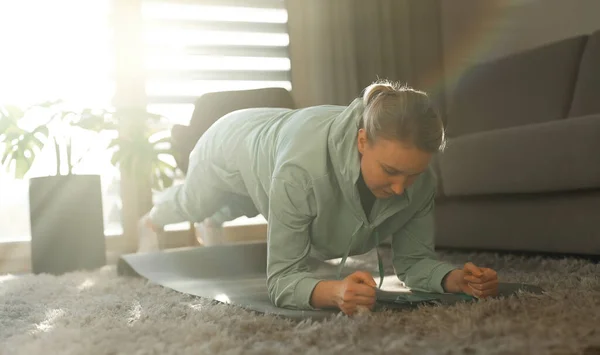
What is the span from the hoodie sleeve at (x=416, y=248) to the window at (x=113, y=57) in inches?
83.5

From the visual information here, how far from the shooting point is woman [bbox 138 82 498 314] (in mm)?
1082

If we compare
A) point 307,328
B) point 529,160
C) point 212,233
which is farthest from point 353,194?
point 212,233

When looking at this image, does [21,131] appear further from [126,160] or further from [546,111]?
[546,111]

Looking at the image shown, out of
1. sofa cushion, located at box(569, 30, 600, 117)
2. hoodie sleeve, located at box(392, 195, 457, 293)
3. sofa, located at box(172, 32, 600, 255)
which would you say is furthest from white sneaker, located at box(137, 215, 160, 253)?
sofa cushion, located at box(569, 30, 600, 117)

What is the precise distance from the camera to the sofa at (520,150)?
1652 millimetres

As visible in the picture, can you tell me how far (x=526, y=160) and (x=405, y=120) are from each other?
2.75 feet

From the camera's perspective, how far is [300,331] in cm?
96

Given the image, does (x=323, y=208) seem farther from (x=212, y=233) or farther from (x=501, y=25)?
(x=501, y=25)

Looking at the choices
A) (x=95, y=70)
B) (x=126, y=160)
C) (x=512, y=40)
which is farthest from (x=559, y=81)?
(x=95, y=70)

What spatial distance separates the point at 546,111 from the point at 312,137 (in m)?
1.55

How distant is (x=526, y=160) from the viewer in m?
1.76

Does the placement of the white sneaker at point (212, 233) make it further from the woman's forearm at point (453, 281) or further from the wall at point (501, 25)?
the wall at point (501, 25)

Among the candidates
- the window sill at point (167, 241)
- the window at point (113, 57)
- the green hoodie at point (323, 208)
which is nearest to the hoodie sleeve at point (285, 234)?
the green hoodie at point (323, 208)

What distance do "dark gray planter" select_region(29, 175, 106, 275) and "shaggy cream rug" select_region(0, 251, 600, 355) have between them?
0.88 meters
